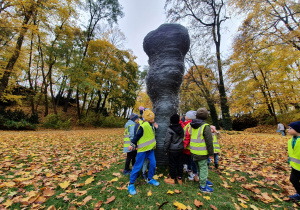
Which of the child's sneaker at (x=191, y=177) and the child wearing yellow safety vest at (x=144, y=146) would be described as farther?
the child's sneaker at (x=191, y=177)

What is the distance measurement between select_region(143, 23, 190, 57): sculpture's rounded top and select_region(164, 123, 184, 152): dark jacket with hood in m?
2.52

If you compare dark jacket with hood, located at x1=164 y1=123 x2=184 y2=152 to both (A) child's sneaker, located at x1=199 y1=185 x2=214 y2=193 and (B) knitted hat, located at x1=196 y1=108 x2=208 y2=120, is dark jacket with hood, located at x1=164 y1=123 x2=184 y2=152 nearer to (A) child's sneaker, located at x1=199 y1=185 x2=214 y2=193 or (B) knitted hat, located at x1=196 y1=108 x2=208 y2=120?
(B) knitted hat, located at x1=196 y1=108 x2=208 y2=120

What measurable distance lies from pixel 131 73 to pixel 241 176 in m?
21.9

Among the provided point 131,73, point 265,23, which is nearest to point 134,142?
point 265,23

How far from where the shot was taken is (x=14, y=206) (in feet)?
6.96

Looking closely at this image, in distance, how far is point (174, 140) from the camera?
9.57 feet

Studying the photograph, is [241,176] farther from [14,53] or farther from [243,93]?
[14,53]

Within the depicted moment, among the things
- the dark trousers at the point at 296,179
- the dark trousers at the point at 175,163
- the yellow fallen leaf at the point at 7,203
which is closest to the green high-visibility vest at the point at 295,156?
the dark trousers at the point at 296,179

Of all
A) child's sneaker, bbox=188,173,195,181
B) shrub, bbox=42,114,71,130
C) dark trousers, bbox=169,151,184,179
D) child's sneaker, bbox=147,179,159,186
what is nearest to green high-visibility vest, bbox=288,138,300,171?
child's sneaker, bbox=188,173,195,181

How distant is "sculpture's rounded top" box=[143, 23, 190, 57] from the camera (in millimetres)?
3982

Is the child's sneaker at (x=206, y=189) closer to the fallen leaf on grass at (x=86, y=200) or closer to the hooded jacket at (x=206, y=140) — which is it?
the hooded jacket at (x=206, y=140)

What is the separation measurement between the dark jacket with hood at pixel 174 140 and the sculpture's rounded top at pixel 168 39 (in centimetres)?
252

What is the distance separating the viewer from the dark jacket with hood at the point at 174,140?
9.41 ft

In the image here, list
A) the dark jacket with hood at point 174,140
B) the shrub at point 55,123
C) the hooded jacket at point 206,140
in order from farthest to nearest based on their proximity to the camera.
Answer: the shrub at point 55,123 → the dark jacket with hood at point 174,140 → the hooded jacket at point 206,140
